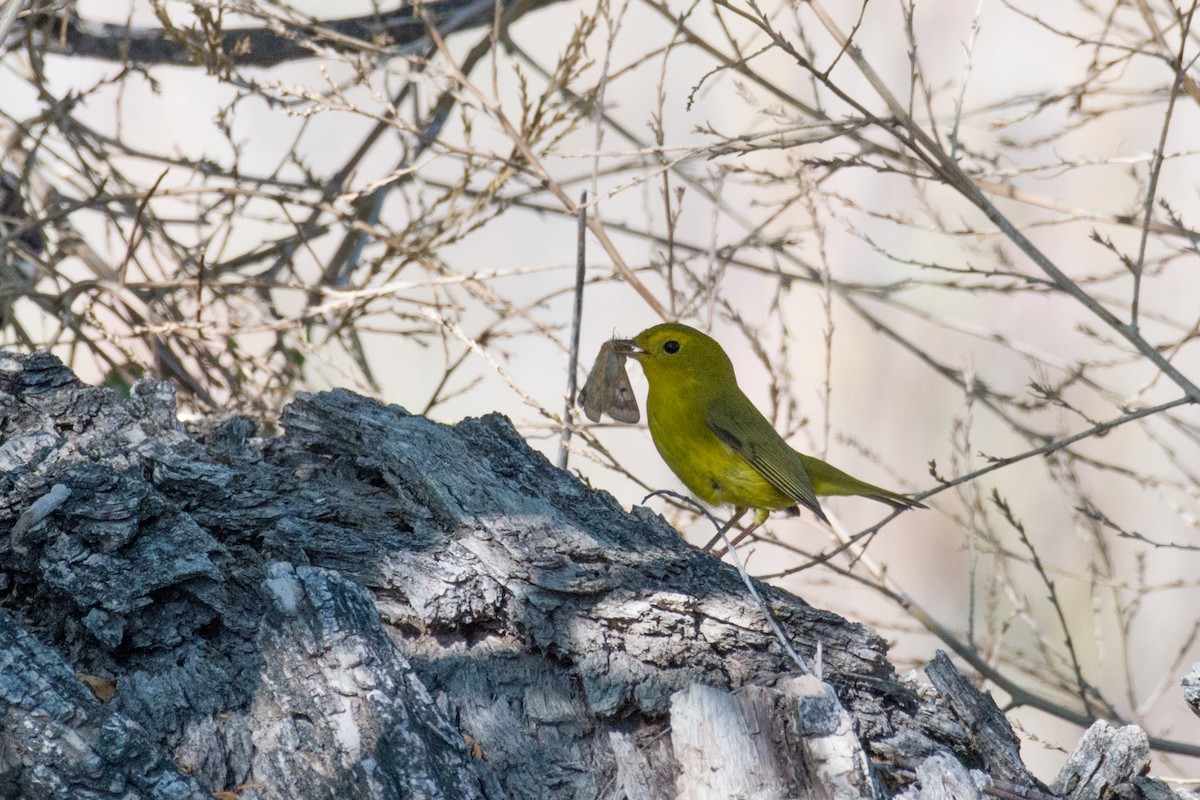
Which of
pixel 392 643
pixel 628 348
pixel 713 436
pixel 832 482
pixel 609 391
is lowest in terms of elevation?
pixel 392 643

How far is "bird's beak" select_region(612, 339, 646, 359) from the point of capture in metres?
3.92

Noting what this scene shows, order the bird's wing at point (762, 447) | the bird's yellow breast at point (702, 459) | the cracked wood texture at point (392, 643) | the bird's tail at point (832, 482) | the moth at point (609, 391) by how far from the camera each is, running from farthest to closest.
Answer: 1. the bird's tail at point (832, 482)
2. the bird's yellow breast at point (702, 459)
3. the bird's wing at point (762, 447)
4. the moth at point (609, 391)
5. the cracked wood texture at point (392, 643)

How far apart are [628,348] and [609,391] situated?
22cm

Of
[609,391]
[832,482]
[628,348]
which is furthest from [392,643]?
[832,482]

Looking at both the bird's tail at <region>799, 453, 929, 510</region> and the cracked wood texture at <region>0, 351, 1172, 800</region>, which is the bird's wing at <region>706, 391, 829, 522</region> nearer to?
the bird's tail at <region>799, 453, 929, 510</region>

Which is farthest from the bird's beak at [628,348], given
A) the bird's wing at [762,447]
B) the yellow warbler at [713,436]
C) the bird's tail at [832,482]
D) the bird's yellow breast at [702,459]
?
the bird's tail at [832,482]

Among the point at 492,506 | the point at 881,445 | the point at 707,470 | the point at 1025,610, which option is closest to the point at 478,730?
the point at 492,506

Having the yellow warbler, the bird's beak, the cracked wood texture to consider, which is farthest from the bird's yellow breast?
the cracked wood texture

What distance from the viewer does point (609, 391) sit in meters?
3.86

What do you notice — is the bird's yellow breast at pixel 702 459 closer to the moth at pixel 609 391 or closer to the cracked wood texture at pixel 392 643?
the moth at pixel 609 391

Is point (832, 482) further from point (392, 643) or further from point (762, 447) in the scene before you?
point (392, 643)

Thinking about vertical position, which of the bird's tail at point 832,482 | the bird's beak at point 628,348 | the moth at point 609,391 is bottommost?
the bird's tail at point 832,482

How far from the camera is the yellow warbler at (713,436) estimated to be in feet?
13.0

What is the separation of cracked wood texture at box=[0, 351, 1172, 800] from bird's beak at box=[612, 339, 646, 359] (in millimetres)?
1119
